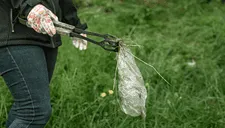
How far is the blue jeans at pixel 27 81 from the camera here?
1992mm

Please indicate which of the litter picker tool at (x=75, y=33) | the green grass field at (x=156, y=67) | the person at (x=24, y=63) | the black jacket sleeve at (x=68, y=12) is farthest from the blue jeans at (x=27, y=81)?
the green grass field at (x=156, y=67)

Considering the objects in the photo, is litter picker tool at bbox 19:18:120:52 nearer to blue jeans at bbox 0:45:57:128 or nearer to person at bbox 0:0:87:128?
person at bbox 0:0:87:128

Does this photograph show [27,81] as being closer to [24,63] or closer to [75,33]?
[24,63]

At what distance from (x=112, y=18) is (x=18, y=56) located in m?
3.10

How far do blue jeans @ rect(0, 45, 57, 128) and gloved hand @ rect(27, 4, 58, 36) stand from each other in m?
0.20

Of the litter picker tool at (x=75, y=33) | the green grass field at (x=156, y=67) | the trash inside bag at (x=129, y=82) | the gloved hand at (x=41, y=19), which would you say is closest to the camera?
the gloved hand at (x=41, y=19)

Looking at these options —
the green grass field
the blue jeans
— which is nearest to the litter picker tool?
the blue jeans

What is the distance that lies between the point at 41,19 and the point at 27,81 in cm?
34

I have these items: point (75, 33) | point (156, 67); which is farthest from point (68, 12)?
point (156, 67)

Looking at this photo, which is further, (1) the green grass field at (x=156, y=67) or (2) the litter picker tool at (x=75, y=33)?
(1) the green grass field at (x=156, y=67)

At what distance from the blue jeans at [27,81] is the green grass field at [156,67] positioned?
66cm

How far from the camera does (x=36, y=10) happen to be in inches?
73.2

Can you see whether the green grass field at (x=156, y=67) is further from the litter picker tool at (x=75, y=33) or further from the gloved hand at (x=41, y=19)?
the gloved hand at (x=41, y=19)

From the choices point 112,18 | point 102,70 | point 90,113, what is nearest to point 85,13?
point 112,18
